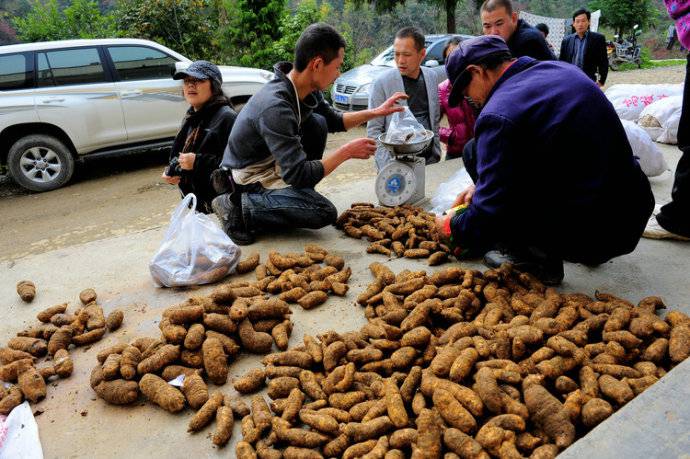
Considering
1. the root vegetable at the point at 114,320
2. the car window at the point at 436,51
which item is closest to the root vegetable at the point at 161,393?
the root vegetable at the point at 114,320

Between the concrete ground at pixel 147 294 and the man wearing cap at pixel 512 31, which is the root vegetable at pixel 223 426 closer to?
the concrete ground at pixel 147 294

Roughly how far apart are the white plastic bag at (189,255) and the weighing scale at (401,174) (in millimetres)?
1509

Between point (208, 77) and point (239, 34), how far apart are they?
9375mm

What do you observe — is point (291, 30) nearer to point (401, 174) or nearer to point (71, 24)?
point (71, 24)

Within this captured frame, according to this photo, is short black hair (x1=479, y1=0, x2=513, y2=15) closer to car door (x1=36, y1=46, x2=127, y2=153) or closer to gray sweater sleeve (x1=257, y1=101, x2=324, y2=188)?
gray sweater sleeve (x1=257, y1=101, x2=324, y2=188)

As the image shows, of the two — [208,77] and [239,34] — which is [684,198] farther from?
[239,34]

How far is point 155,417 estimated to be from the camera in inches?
90.1

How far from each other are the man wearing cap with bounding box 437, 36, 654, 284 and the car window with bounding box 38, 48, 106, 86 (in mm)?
6151

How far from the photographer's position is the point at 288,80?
3730 millimetres

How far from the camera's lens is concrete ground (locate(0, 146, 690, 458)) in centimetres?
176

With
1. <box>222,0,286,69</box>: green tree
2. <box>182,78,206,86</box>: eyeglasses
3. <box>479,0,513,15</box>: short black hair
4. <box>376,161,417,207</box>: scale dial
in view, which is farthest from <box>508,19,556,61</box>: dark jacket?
<box>222,0,286,69</box>: green tree

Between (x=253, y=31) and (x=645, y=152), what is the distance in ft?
33.5

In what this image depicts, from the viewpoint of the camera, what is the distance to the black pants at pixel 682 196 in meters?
3.39

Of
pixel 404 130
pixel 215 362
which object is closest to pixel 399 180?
pixel 404 130
